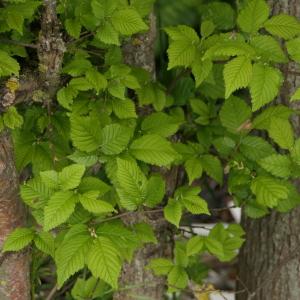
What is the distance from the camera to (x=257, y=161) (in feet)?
5.99

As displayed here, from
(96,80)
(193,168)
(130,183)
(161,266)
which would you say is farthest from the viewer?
(161,266)

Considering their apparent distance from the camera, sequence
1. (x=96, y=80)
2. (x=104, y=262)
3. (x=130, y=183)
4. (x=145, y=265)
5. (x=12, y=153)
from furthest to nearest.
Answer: (x=145, y=265)
(x=12, y=153)
(x=96, y=80)
(x=130, y=183)
(x=104, y=262)

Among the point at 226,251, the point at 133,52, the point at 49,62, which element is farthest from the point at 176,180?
the point at 49,62

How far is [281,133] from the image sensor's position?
1.73 meters

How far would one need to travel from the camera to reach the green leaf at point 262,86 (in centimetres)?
151

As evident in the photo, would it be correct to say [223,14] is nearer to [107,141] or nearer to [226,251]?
[107,141]

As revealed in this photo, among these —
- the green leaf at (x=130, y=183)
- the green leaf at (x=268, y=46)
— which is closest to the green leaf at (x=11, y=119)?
the green leaf at (x=130, y=183)

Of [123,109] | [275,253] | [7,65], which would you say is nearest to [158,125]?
[123,109]

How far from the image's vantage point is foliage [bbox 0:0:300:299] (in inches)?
58.7

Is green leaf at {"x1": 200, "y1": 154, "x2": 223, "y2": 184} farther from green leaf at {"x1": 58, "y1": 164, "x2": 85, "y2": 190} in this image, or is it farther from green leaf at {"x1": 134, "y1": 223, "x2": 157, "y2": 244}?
green leaf at {"x1": 58, "y1": 164, "x2": 85, "y2": 190}

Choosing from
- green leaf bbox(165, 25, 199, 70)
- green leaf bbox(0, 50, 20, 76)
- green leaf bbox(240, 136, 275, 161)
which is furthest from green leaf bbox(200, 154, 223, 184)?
green leaf bbox(0, 50, 20, 76)

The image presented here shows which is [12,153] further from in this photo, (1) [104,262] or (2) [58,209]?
(1) [104,262]

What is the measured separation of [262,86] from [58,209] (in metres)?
0.66

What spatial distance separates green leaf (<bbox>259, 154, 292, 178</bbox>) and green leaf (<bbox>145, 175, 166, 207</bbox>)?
37 cm
